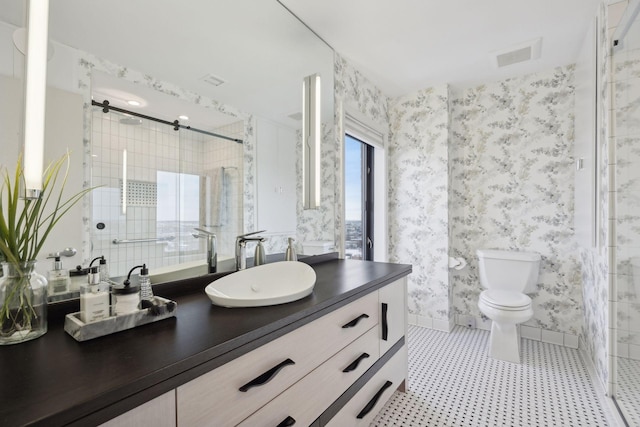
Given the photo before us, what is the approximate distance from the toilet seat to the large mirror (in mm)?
1682

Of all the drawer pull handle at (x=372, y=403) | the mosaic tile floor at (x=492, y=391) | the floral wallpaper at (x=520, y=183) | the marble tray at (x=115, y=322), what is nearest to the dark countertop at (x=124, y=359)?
the marble tray at (x=115, y=322)

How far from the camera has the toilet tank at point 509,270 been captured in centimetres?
256

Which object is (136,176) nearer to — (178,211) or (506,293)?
(178,211)

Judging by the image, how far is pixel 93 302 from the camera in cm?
82

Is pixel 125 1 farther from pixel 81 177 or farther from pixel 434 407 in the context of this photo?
Result: pixel 434 407

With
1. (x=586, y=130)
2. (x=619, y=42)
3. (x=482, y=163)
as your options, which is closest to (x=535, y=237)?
(x=482, y=163)

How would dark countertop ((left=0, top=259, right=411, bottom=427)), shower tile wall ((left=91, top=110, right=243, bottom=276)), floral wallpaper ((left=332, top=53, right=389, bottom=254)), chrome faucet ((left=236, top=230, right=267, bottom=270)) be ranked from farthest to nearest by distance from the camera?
floral wallpaper ((left=332, top=53, right=389, bottom=254))
chrome faucet ((left=236, top=230, right=267, bottom=270))
shower tile wall ((left=91, top=110, right=243, bottom=276))
dark countertop ((left=0, top=259, right=411, bottom=427))

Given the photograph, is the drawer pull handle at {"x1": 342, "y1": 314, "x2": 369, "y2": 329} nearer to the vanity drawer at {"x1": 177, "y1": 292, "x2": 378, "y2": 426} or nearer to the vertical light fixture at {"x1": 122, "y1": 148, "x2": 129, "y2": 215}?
the vanity drawer at {"x1": 177, "y1": 292, "x2": 378, "y2": 426}

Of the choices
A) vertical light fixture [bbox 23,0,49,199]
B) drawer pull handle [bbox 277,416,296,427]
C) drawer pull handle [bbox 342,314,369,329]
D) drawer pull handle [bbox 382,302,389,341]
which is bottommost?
drawer pull handle [bbox 277,416,296,427]

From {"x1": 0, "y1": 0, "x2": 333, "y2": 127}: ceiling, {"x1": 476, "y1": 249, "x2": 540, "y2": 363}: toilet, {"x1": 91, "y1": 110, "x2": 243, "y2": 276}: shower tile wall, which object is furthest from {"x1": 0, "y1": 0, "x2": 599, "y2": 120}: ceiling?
{"x1": 476, "y1": 249, "x2": 540, "y2": 363}: toilet

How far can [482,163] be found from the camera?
2.95m

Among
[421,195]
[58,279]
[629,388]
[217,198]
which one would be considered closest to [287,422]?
[58,279]

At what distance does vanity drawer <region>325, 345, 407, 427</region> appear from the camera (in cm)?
131

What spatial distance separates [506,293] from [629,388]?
34.1 inches
